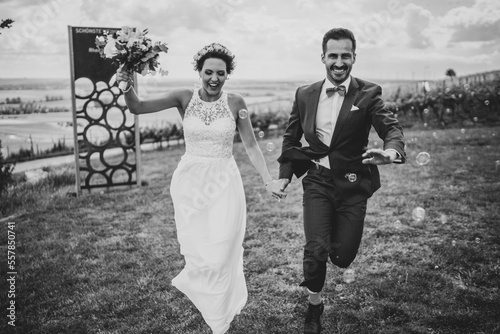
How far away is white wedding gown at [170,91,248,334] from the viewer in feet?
13.2

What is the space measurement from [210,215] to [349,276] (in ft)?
6.55

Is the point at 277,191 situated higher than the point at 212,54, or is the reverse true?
the point at 212,54

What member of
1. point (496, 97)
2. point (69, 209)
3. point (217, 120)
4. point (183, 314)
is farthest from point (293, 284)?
point (496, 97)

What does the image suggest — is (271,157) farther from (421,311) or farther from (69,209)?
(421,311)

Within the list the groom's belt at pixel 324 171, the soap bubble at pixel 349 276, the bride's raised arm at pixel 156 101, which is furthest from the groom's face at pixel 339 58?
the soap bubble at pixel 349 276

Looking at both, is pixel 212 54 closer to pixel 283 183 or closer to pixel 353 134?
pixel 283 183

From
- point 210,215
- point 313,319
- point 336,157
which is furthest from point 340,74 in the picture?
point 313,319

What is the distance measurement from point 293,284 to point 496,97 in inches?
653

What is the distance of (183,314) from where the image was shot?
4504 mm

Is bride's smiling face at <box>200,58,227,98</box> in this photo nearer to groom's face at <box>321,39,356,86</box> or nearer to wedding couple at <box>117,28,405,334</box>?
wedding couple at <box>117,28,405,334</box>

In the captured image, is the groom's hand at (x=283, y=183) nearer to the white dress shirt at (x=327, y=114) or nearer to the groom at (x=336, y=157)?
the groom at (x=336, y=157)

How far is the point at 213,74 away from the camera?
14.0ft

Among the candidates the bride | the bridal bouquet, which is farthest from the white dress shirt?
the bridal bouquet

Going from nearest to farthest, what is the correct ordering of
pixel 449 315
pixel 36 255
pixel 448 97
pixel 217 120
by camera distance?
pixel 449 315 → pixel 217 120 → pixel 36 255 → pixel 448 97
